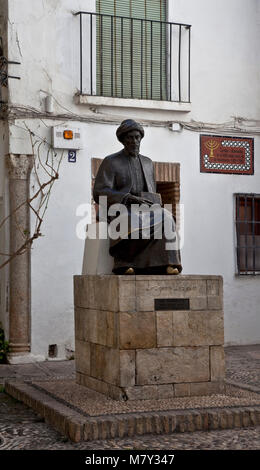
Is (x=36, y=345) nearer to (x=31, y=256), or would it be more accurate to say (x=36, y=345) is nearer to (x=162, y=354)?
(x=31, y=256)

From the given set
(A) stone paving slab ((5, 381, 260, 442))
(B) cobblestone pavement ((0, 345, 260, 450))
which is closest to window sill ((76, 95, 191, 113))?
(B) cobblestone pavement ((0, 345, 260, 450))

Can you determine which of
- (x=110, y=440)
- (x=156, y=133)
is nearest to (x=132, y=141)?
(x=110, y=440)

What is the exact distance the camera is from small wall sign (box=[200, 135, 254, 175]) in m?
11.4

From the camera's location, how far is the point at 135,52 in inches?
446

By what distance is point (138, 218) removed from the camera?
6.96 m

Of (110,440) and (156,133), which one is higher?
(156,133)

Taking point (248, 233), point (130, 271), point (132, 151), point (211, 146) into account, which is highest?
point (211, 146)

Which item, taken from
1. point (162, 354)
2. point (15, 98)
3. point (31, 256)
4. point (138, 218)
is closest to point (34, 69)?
point (15, 98)

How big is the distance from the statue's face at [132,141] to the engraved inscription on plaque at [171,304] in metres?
1.46

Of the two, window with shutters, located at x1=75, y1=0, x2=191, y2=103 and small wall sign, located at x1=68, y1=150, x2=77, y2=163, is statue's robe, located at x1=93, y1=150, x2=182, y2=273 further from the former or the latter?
window with shutters, located at x1=75, y1=0, x2=191, y2=103

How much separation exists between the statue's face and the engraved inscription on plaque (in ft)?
4.80

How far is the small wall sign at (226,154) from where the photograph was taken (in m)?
11.4

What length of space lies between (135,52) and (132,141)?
4.28 m

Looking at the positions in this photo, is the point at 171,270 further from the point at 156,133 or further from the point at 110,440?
the point at 156,133
